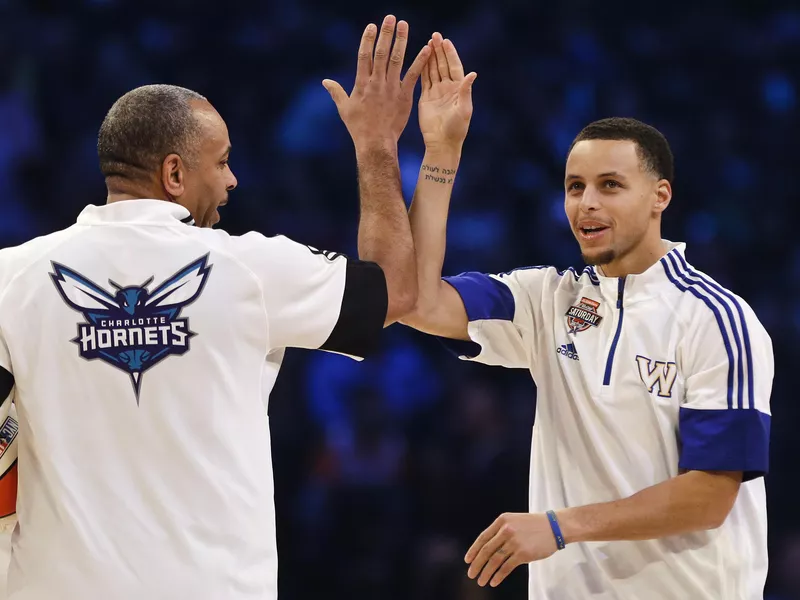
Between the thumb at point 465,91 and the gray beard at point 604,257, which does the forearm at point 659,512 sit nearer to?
the gray beard at point 604,257

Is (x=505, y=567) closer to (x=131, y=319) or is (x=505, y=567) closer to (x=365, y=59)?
(x=131, y=319)

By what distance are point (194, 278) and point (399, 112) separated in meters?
1.08

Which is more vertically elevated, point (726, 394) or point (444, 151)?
point (444, 151)

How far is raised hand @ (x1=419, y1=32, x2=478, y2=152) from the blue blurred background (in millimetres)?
3117

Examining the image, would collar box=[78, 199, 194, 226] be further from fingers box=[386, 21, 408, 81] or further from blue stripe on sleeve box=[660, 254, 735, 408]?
blue stripe on sleeve box=[660, 254, 735, 408]

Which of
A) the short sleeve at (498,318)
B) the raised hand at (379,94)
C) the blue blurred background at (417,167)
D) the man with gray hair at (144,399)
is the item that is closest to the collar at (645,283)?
the short sleeve at (498,318)

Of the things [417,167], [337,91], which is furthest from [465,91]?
[417,167]

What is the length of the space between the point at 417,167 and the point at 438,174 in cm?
366

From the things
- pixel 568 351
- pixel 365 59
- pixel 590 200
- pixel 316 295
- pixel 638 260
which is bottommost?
pixel 568 351

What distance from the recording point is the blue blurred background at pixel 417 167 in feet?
20.3

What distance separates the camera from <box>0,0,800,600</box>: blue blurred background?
20.3 feet

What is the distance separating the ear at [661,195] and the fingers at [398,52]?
3.38 ft

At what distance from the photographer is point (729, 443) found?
3.06 m

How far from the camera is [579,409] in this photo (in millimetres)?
3367
